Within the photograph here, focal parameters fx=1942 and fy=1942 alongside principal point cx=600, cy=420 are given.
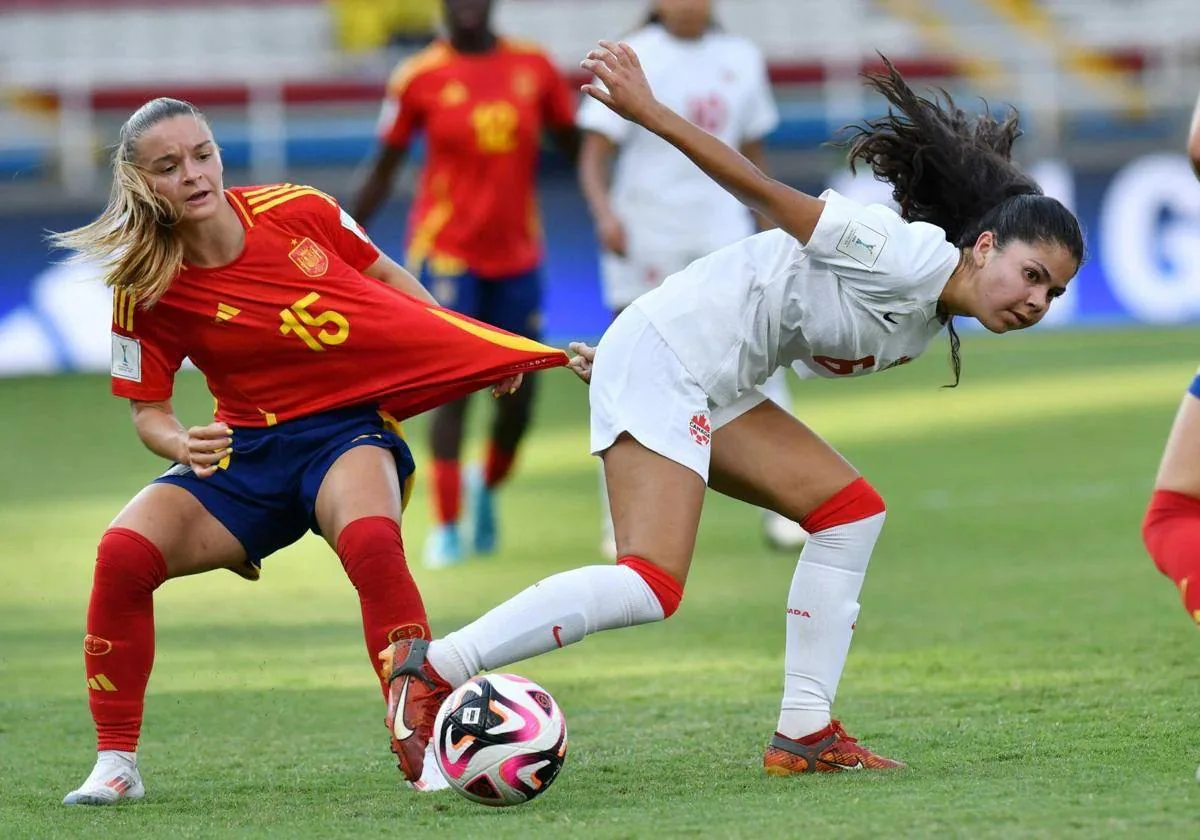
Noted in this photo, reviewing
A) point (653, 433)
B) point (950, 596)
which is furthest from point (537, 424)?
point (653, 433)

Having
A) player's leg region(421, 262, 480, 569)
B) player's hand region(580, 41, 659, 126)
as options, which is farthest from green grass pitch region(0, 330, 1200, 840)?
player's hand region(580, 41, 659, 126)

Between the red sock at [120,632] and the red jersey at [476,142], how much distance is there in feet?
16.2

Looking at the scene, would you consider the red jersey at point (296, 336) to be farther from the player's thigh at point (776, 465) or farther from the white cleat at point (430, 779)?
the white cleat at point (430, 779)

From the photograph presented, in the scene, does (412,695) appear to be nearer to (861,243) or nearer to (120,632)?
(120,632)

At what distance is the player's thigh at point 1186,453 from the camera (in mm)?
4379

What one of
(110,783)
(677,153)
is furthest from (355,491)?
(677,153)

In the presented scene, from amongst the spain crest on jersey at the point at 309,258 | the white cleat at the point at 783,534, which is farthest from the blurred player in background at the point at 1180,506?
the white cleat at the point at 783,534

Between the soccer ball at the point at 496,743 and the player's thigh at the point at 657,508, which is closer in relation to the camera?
the soccer ball at the point at 496,743

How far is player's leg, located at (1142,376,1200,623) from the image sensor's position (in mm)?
4324

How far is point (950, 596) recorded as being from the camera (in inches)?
307

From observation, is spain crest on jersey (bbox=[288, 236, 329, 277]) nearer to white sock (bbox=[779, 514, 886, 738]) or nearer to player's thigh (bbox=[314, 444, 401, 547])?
player's thigh (bbox=[314, 444, 401, 547])

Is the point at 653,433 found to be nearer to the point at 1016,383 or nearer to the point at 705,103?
the point at 705,103

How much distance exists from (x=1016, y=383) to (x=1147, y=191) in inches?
159

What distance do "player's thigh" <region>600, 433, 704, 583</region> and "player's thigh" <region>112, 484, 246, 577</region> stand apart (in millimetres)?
1021
